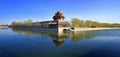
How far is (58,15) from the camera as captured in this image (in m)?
45.9

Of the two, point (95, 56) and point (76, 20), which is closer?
point (95, 56)

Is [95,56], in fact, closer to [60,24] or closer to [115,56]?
[115,56]

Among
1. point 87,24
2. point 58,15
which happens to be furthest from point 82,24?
point 58,15

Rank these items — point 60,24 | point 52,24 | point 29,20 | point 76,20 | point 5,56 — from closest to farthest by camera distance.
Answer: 1. point 5,56
2. point 60,24
3. point 52,24
4. point 76,20
5. point 29,20

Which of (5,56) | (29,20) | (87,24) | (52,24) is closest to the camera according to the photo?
(5,56)

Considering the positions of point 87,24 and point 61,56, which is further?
point 87,24

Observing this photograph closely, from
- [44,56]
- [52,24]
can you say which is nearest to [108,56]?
[44,56]

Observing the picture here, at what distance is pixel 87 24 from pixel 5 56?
5307cm

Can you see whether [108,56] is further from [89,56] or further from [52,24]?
[52,24]

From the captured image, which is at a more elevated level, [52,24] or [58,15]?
[58,15]

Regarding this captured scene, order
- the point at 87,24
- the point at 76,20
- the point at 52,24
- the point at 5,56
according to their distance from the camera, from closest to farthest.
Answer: the point at 5,56 < the point at 52,24 < the point at 76,20 < the point at 87,24

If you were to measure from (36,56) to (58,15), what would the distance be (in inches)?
1485

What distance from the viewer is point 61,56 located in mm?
8773

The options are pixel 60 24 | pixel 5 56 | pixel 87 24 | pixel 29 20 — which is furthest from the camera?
pixel 29 20
